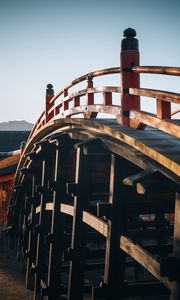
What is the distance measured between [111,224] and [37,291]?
15.3 feet

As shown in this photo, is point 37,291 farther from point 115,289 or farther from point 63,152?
point 115,289

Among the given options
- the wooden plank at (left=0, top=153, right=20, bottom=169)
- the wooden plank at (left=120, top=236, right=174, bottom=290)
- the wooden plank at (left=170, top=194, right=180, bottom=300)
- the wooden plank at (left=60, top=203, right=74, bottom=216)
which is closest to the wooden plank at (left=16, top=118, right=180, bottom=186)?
the wooden plank at (left=170, top=194, right=180, bottom=300)

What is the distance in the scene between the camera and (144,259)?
3.32m

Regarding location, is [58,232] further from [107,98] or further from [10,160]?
[10,160]

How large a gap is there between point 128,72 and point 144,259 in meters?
2.25

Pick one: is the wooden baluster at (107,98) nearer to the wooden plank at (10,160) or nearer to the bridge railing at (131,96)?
the bridge railing at (131,96)

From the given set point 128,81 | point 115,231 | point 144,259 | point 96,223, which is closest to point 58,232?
point 96,223

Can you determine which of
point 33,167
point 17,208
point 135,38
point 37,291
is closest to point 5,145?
point 17,208

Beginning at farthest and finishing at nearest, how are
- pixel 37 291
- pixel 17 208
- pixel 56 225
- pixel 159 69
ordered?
pixel 17 208 → pixel 37 291 → pixel 56 225 → pixel 159 69

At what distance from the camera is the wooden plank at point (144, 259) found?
9.67 ft

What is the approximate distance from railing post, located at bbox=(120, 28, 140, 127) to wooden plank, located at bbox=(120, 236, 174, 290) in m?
1.57

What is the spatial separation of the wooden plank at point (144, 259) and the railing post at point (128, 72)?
1572mm

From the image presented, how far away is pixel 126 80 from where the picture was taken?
407 cm

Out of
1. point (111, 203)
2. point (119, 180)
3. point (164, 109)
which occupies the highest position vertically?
point (164, 109)
